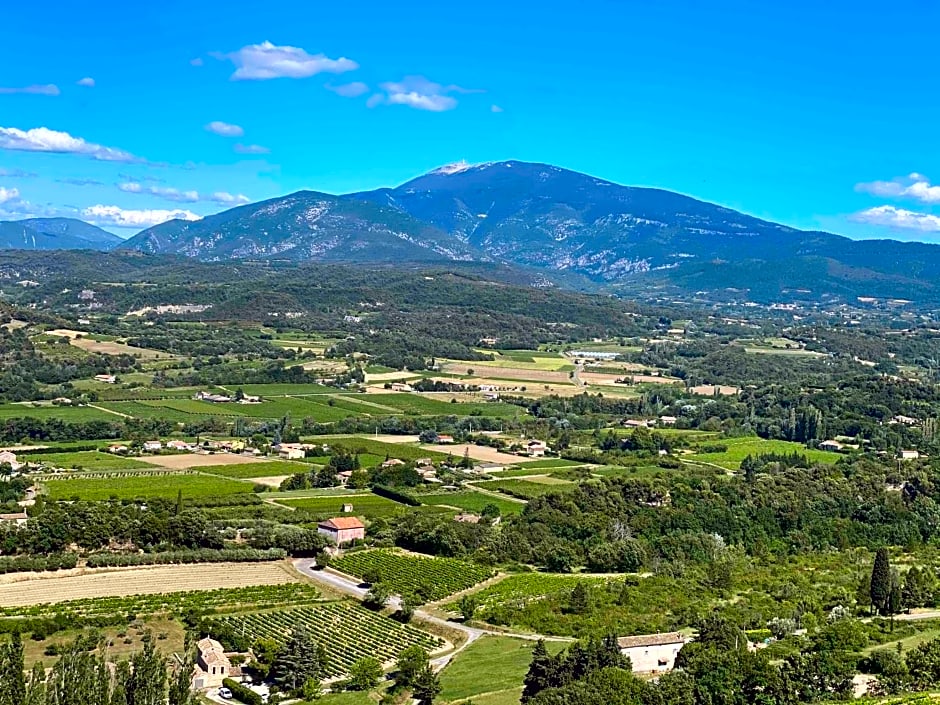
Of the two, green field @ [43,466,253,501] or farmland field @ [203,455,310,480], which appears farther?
farmland field @ [203,455,310,480]

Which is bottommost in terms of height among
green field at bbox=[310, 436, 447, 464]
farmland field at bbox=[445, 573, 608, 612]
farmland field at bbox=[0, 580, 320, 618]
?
farmland field at bbox=[0, 580, 320, 618]

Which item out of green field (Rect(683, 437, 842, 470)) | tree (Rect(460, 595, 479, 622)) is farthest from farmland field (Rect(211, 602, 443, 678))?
green field (Rect(683, 437, 842, 470))

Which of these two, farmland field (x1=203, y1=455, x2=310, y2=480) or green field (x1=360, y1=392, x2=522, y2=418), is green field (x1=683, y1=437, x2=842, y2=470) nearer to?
green field (x1=360, y1=392, x2=522, y2=418)

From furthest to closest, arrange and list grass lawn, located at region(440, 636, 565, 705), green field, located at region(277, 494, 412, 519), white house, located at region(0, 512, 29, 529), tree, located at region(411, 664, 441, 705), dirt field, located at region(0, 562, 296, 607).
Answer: green field, located at region(277, 494, 412, 519) → white house, located at region(0, 512, 29, 529) → dirt field, located at region(0, 562, 296, 607) → grass lawn, located at region(440, 636, 565, 705) → tree, located at region(411, 664, 441, 705)

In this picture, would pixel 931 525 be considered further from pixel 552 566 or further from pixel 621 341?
pixel 621 341

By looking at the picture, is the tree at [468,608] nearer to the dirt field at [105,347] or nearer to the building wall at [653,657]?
the building wall at [653,657]

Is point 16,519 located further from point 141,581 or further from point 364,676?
point 364,676

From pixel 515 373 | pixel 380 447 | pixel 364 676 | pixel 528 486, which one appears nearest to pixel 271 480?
pixel 380 447

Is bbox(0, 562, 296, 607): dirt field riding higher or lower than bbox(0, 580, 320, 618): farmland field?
lower
